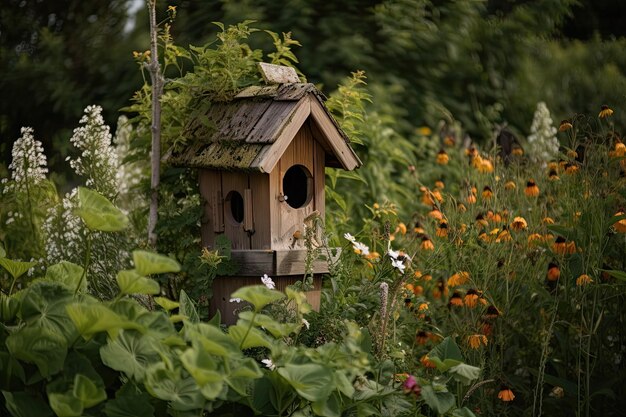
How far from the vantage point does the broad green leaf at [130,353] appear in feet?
7.79

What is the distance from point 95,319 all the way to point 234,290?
127cm

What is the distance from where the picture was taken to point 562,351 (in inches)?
151

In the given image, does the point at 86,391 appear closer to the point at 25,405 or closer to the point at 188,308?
the point at 25,405

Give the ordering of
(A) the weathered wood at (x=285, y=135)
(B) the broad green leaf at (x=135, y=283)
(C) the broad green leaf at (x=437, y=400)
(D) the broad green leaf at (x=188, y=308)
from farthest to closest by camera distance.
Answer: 1. (A) the weathered wood at (x=285, y=135)
2. (D) the broad green leaf at (x=188, y=308)
3. (C) the broad green leaf at (x=437, y=400)
4. (B) the broad green leaf at (x=135, y=283)

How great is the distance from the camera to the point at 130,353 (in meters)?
2.43

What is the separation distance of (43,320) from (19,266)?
362 millimetres

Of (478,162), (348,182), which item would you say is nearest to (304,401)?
(478,162)

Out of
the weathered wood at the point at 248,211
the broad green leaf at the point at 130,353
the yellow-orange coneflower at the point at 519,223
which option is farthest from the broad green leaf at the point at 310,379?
the yellow-orange coneflower at the point at 519,223

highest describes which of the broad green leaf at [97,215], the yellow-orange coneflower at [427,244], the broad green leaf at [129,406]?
the broad green leaf at [97,215]

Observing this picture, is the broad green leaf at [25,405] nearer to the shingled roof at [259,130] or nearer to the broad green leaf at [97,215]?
the broad green leaf at [97,215]

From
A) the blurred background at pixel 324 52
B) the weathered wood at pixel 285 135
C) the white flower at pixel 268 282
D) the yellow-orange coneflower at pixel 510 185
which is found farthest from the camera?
the blurred background at pixel 324 52

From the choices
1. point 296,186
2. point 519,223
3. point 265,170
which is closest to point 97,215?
point 265,170

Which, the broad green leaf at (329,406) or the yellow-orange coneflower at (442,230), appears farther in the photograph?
the yellow-orange coneflower at (442,230)

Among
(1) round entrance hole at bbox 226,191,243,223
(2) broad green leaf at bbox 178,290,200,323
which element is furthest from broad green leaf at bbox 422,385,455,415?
(1) round entrance hole at bbox 226,191,243,223
